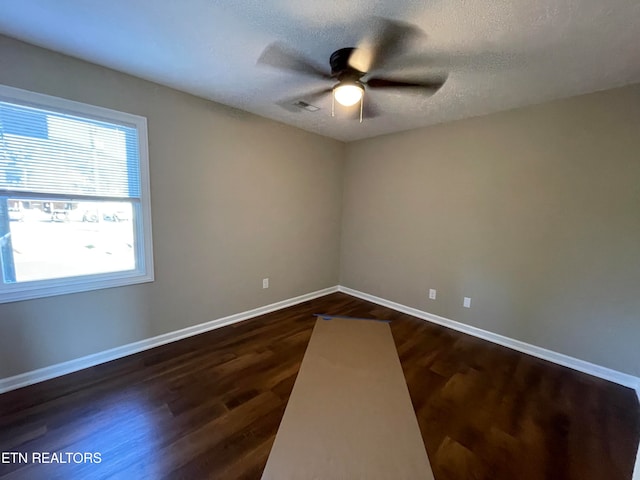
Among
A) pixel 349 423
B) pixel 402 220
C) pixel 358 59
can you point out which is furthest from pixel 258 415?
pixel 402 220

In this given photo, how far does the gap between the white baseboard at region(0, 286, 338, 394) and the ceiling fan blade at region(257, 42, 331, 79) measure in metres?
2.63

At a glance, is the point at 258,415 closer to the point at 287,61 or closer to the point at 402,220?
the point at 287,61

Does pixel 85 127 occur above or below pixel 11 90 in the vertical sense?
below

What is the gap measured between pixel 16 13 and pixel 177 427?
265cm

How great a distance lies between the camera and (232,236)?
3148mm

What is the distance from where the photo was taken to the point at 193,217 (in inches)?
110

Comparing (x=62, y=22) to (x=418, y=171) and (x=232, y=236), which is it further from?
(x=418, y=171)

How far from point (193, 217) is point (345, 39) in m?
2.12

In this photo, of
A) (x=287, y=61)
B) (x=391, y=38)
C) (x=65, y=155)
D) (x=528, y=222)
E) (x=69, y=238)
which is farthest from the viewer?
(x=528, y=222)

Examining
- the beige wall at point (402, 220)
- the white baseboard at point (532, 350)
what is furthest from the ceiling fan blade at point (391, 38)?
the white baseboard at point (532, 350)

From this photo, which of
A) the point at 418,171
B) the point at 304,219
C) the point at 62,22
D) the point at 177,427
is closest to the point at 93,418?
the point at 177,427

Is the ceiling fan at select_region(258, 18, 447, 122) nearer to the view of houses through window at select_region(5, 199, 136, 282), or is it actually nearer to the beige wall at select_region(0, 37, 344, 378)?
the beige wall at select_region(0, 37, 344, 378)

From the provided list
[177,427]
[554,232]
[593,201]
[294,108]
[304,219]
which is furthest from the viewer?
[304,219]

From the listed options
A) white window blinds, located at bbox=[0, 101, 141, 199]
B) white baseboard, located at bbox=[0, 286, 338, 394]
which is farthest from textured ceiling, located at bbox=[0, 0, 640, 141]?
white baseboard, located at bbox=[0, 286, 338, 394]
